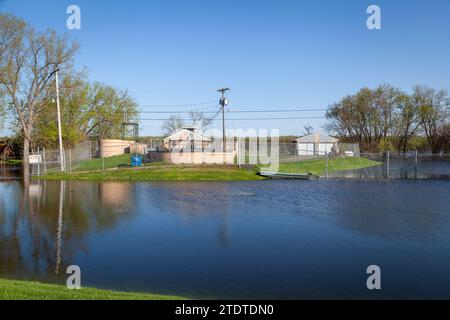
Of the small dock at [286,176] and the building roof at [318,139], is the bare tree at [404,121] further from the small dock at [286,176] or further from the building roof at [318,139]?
A: the small dock at [286,176]

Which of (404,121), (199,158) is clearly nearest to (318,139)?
(404,121)

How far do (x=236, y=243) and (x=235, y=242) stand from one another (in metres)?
0.10

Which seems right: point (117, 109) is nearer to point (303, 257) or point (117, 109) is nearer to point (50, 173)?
point (50, 173)

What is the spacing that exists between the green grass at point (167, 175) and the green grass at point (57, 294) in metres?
20.0

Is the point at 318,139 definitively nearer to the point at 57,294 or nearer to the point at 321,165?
the point at 321,165

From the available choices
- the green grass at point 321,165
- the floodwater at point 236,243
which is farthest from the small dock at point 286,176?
the floodwater at point 236,243

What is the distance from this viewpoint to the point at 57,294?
5.64 m

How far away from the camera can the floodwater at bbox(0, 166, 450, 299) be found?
6.77 meters

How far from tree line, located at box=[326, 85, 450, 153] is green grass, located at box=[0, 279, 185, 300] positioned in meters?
67.3

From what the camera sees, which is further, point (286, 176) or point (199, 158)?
point (199, 158)

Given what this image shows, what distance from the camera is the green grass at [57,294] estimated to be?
5.48 metres

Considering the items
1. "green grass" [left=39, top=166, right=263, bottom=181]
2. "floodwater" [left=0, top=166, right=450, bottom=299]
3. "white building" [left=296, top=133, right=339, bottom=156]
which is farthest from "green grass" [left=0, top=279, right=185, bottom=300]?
"white building" [left=296, top=133, right=339, bottom=156]

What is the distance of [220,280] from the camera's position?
6.88 meters

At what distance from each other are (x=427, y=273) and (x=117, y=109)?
63227 mm
